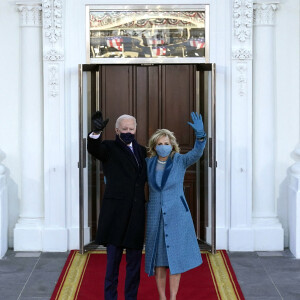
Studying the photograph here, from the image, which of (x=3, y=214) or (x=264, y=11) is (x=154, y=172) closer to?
(x=3, y=214)

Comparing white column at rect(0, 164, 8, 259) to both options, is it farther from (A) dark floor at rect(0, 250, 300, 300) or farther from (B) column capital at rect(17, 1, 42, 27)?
(B) column capital at rect(17, 1, 42, 27)

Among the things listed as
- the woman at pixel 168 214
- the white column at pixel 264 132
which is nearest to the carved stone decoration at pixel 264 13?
the white column at pixel 264 132

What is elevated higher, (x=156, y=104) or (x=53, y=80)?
(x=53, y=80)

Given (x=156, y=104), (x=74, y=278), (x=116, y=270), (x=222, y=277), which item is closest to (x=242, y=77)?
(x=156, y=104)

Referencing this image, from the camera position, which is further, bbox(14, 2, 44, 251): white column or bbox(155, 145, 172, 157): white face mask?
bbox(14, 2, 44, 251): white column

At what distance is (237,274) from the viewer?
802 cm

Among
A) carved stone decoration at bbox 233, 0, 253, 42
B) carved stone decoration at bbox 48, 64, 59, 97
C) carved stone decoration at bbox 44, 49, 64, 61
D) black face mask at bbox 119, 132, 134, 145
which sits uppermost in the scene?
carved stone decoration at bbox 233, 0, 253, 42

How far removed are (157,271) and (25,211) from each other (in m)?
3.12

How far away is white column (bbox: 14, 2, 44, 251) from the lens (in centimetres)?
906

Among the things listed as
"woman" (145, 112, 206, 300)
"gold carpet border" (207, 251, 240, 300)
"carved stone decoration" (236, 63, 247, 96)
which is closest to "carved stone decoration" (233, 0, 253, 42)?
"carved stone decoration" (236, 63, 247, 96)

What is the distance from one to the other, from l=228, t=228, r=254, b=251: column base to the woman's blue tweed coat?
2.68 metres

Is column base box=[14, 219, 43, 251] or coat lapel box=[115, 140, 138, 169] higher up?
coat lapel box=[115, 140, 138, 169]

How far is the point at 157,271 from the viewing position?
6570 millimetres

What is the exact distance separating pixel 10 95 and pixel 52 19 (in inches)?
40.8
